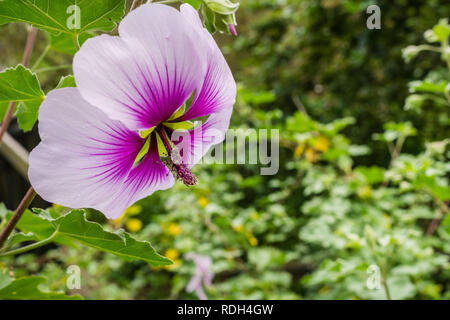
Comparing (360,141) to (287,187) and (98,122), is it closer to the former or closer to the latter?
(287,187)

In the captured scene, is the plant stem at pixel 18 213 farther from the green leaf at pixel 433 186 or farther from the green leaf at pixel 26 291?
the green leaf at pixel 433 186

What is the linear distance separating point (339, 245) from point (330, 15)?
6.02ft

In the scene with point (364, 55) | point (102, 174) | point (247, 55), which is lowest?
point (102, 174)

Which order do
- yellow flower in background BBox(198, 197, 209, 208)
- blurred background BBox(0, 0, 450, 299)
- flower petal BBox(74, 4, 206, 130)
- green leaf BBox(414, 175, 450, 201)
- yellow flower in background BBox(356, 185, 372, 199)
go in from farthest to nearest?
yellow flower in background BBox(198, 197, 209, 208)
yellow flower in background BBox(356, 185, 372, 199)
blurred background BBox(0, 0, 450, 299)
green leaf BBox(414, 175, 450, 201)
flower petal BBox(74, 4, 206, 130)

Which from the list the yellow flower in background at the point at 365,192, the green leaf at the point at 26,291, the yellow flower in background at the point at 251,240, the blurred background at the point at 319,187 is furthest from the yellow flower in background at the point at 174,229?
→ the green leaf at the point at 26,291

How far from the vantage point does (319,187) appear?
122 centimetres

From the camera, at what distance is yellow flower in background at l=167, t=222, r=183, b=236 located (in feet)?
5.14

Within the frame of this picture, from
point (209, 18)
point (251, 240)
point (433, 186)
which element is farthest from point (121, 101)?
point (251, 240)

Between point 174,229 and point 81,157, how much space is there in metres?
1.31

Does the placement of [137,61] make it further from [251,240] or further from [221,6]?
[251,240]

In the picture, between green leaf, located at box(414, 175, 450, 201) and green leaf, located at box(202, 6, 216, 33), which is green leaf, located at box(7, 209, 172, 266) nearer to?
green leaf, located at box(202, 6, 216, 33)

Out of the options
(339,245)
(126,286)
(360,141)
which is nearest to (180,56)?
(339,245)

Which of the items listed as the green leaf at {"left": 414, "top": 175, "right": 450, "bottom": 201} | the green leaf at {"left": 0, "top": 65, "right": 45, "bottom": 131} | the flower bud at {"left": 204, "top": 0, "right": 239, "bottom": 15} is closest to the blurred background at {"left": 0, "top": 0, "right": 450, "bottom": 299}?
the green leaf at {"left": 414, "top": 175, "right": 450, "bottom": 201}

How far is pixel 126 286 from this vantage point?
1969mm
